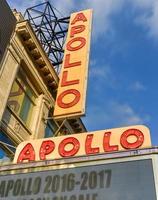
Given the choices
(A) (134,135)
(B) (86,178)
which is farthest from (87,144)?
(B) (86,178)

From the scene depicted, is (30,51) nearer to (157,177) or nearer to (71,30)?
(71,30)

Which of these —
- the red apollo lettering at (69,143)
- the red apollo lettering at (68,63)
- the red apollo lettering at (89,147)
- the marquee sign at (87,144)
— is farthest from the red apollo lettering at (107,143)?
the red apollo lettering at (68,63)

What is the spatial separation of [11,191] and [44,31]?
2028 centimetres

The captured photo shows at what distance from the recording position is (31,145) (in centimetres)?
1035

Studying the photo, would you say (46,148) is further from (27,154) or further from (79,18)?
(79,18)

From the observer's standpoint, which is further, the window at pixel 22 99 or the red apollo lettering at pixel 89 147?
the window at pixel 22 99

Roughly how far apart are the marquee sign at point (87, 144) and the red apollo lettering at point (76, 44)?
7759mm

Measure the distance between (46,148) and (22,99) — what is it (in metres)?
8.21

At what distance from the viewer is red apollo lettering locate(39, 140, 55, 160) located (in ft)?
32.6

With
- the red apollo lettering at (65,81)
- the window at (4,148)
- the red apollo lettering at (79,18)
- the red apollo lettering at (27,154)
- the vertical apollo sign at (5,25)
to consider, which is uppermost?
the red apollo lettering at (79,18)

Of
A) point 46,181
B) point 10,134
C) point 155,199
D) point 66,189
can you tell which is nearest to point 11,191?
point 46,181

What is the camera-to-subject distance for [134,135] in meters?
9.59

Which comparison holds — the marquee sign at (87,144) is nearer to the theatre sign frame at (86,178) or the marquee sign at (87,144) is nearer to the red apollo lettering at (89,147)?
the red apollo lettering at (89,147)

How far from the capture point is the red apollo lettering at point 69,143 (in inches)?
387
